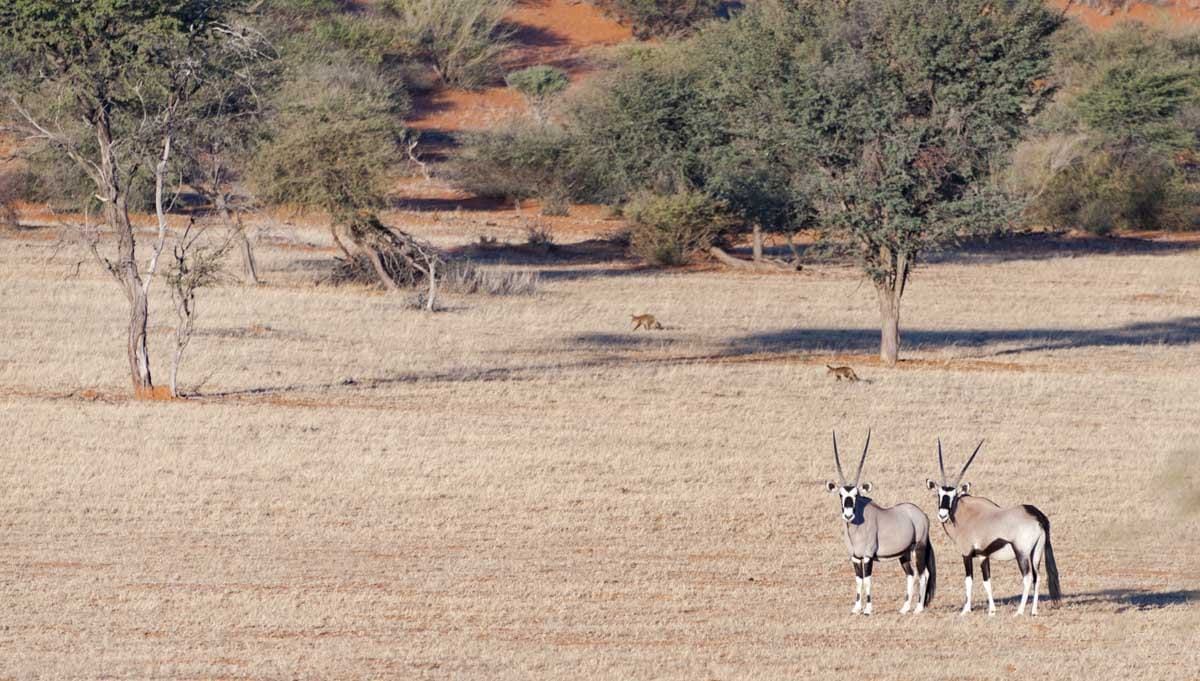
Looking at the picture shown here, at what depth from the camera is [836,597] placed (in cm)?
1161

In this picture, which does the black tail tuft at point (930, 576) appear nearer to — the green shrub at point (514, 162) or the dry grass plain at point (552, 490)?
the dry grass plain at point (552, 490)

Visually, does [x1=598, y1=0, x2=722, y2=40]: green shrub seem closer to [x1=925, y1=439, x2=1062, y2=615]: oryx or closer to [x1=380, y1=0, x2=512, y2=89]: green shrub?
[x1=380, y1=0, x2=512, y2=89]: green shrub

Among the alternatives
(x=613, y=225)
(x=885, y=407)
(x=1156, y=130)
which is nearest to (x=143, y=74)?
(x=885, y=407)

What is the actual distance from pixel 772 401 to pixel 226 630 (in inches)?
525

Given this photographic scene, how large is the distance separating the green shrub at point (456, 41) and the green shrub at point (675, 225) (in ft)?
110

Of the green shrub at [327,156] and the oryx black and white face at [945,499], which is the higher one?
the green shrub at [327,156]

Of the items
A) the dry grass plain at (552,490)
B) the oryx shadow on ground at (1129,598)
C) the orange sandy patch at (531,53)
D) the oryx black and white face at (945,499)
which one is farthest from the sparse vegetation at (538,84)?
the oryx black and white face at (945,499)

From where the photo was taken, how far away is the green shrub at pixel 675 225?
147 ft

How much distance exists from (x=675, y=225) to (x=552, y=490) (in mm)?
29258

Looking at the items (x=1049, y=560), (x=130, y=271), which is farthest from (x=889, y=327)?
(x=1049, y=560)

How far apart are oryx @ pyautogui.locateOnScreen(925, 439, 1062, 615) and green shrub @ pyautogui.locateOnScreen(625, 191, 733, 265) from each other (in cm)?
3471

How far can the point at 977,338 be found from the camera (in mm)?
31547

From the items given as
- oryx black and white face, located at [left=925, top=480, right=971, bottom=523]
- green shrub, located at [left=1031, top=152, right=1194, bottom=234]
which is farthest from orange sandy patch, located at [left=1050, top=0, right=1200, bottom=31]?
oryx black and white face, located at [left=925, top=480, right=971, bottom=523]

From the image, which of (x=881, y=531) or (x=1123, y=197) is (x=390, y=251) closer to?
(x=881, y=531)
